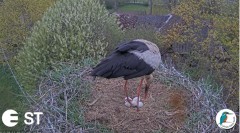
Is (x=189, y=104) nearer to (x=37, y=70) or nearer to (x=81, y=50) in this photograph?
(x=81, y=50)

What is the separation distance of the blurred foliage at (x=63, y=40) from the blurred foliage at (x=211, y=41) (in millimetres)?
2255

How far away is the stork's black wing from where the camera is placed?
527 cm

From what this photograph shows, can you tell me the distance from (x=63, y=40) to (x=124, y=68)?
2.99 meters

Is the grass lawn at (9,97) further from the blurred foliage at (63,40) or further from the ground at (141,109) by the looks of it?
the ground at (141,109)

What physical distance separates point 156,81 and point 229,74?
110 inches

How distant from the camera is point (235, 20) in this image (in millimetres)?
8359

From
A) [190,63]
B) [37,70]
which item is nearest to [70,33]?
[37,70]

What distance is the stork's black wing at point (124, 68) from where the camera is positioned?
5.27 meters

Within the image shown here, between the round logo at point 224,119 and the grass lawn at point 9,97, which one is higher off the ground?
the round logo at point 224,119

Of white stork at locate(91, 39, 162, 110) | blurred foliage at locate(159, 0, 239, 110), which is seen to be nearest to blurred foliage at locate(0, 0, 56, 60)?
blurred foliage at locate(159, 0, 239, 110)

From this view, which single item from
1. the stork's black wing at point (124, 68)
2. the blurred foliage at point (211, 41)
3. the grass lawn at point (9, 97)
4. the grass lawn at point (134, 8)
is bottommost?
the grass lawn at point (134, 8)

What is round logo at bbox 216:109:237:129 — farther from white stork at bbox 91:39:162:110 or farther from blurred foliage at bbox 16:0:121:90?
blurred foliage at bbox 16:0:121:90

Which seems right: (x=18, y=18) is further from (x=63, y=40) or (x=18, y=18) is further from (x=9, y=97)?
(x=63, y=40)

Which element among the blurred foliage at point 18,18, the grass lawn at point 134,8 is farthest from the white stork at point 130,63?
the grass lawn at point 134,8
